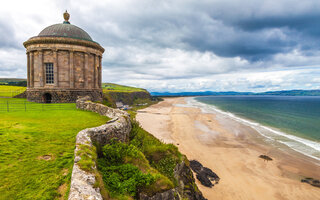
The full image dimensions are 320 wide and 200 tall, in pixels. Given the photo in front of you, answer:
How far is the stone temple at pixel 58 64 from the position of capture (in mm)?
24172

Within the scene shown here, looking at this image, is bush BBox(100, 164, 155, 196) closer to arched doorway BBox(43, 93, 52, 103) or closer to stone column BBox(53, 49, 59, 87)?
stone column BBox(53, 49, 59, 87)

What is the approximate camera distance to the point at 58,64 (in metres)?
24.7

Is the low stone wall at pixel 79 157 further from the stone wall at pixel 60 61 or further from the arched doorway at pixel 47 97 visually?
the arched doorway at pixel 47 97

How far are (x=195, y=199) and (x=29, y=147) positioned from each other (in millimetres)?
9866

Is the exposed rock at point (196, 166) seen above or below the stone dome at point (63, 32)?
below

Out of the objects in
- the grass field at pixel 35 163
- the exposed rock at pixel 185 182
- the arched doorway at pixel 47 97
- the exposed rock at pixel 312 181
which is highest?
the arched doorway at pixel 47 97

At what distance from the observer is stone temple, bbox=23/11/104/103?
79.3 feet

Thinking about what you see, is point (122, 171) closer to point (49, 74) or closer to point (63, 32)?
point (49, 74)

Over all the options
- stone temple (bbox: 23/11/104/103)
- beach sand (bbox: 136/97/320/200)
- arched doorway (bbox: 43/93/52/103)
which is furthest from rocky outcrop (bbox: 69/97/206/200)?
arched doorway (bbox: 43/93/52/103)

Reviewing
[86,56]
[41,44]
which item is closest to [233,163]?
[86,56]

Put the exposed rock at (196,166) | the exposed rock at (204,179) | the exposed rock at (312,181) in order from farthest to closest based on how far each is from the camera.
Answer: the exposed rock at (196,166)
the exposed rock at (312,181)
the exposed rock at (204,179)

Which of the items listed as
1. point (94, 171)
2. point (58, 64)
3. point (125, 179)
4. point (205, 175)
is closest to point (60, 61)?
point (58, 64)

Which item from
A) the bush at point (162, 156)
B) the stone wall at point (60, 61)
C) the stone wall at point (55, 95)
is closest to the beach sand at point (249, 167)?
the bush at point (162, 156)

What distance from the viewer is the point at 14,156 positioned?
625cm
